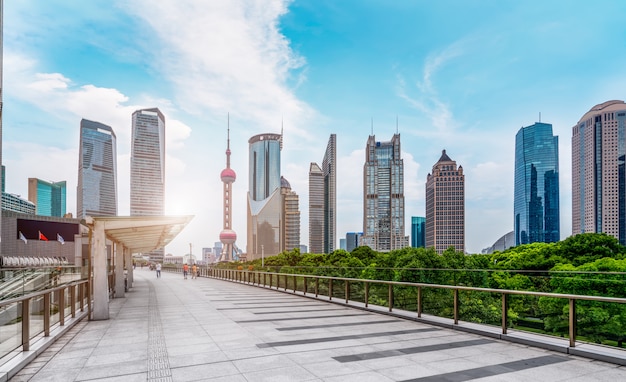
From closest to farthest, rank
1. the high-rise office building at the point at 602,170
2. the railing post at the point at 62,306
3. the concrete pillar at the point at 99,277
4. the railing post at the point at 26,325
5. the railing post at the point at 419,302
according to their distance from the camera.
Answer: the railing post at the point at 26,325
the railing post at the point at 62,306
the railing post at the point at 419,302
the concrete pillar at the point at 99,277
the high-rise office building at the point at 602,170

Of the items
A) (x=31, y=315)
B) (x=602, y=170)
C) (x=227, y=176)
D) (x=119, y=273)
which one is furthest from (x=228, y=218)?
(x=31, y=315)

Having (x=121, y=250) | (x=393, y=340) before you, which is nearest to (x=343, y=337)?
(x=393, y=340)

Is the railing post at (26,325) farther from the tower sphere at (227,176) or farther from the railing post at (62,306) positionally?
the tower sphere at (227,176)

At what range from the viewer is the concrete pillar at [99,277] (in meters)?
10.7

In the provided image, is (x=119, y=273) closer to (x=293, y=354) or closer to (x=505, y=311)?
(x=293, y=354)

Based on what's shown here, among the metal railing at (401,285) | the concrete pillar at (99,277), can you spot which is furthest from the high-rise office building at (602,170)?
the concrete pillar at (99,277)

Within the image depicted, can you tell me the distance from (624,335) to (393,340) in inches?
136

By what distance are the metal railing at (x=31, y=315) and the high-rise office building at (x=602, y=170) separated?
504 feet

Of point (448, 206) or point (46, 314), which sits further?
point (448, 206)

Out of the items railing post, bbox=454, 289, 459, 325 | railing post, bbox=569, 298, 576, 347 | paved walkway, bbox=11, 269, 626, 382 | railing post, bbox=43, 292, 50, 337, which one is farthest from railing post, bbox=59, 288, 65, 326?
railing post, bbox=569, 298, 576, 347

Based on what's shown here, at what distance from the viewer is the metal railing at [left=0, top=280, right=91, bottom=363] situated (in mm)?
5824

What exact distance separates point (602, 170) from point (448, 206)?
174 ft

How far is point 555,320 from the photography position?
7707 millimetres

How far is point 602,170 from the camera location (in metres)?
147
